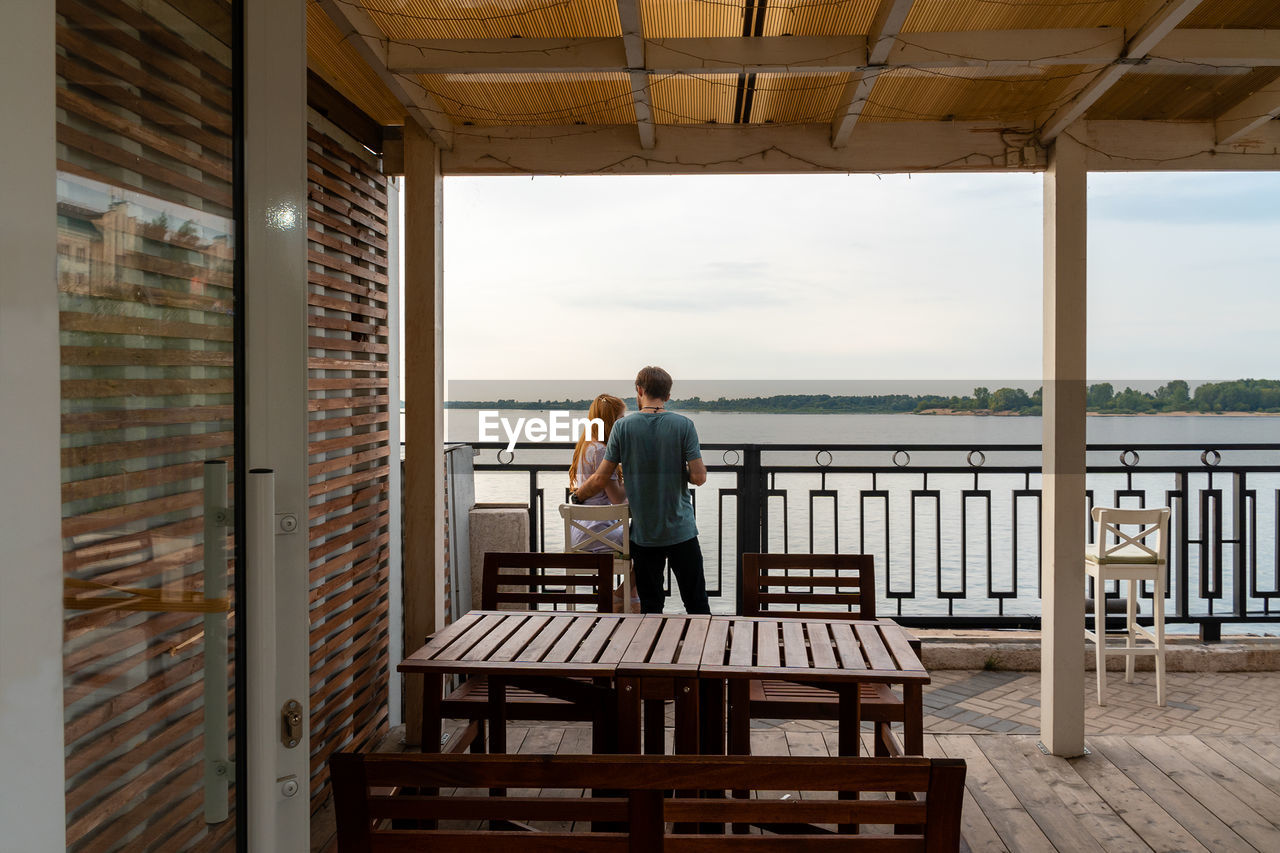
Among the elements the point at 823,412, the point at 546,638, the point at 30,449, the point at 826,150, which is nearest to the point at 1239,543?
the point at 823,412

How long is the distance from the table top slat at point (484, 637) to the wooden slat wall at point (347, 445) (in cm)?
53

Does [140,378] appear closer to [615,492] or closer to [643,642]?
[643,642]

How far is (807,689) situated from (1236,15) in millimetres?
2504

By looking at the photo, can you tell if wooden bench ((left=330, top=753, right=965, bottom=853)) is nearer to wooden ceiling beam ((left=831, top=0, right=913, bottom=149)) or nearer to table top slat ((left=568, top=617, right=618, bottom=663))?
table top slat ((left=568, top=617, right=618, bottom=663))

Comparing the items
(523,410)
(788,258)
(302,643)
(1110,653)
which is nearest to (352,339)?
(523,410)

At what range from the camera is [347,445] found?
3.07m

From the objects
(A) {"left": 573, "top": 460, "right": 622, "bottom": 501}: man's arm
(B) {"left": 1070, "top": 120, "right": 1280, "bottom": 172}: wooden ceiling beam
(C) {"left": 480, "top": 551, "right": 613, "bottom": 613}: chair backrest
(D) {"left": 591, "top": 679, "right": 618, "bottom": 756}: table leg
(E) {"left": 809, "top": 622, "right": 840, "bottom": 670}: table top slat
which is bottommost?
(D) {"left": 591, "top": 679, "right": 618, "bottom": 756}: table leg

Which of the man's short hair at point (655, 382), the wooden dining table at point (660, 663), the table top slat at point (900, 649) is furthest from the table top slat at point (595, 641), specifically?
the man's short hair at point (655, 382)

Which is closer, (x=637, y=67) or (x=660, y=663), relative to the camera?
(x=660, y=663)

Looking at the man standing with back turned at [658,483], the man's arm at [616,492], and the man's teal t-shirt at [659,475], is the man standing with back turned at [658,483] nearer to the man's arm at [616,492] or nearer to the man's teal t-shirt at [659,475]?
the man's teal t-shirt at [659,475]

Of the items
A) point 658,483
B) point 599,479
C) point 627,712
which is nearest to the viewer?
point 627,712

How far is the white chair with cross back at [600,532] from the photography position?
4.30 m

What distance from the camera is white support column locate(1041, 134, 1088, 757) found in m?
3.36

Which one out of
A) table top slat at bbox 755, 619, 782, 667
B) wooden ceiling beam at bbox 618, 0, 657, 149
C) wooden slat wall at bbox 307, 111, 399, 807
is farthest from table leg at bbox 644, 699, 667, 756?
wooden ceiling beam at bbox 618, 0, 657, 149
